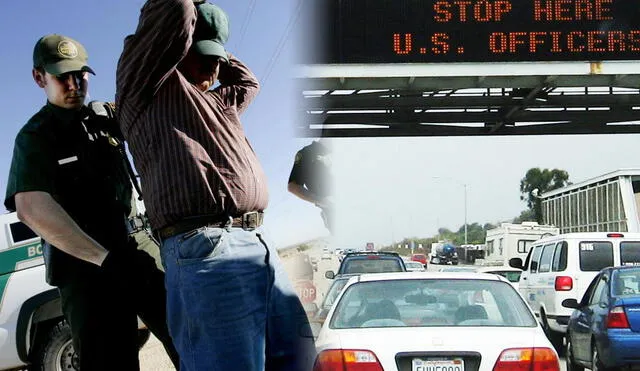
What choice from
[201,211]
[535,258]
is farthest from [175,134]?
[535,258]

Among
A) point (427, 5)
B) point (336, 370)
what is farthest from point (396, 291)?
point (427, 5)

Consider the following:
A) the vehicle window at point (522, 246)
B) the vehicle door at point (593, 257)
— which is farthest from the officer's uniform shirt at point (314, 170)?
the vehicle window at point (522, 246)

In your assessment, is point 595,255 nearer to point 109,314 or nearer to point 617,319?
point 617,319

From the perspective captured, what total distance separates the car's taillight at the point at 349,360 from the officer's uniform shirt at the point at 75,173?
270 centimetres

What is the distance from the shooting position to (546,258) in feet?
57.5

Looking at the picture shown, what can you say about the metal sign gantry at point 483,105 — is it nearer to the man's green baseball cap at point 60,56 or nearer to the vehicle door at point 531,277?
the vehicle door at point 531,277

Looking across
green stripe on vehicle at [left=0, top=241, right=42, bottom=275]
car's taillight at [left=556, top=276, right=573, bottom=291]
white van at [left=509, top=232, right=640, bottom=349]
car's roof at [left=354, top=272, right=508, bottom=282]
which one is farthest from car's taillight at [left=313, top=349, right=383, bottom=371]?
car's taillight at [left=556, top=276, right=573, bottom=291]

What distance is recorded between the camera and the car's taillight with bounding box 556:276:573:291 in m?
15.9

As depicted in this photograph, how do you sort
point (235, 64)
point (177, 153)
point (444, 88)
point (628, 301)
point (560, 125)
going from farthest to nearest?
point (560, 125) < point (444, 88) < point (628, 301) < point (235, 64) < point (177, 153)

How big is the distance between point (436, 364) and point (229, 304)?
3.79 m

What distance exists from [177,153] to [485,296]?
4.86m

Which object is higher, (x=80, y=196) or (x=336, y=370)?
(x=80, y=196)

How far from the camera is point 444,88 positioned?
20625 millimetres

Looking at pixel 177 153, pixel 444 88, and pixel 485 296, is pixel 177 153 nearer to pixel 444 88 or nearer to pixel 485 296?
pixel 485 296
